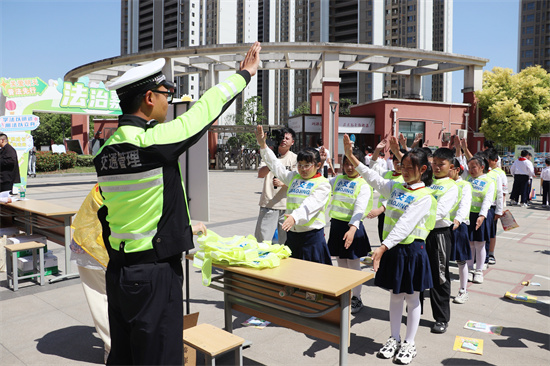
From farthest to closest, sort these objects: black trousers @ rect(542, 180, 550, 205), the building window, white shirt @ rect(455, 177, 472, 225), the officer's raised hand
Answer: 1. the building window
2. black trousers @ rect(542, 180, 550, 205)
3. white shirt @ rect(455, 177, 472, 225)
4. the officer's raised hand

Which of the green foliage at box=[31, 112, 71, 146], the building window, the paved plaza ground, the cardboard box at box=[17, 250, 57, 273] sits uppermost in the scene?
the green foliage at box=[31, 112, 71, 146]

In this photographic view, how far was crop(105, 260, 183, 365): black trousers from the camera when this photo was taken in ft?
6.55

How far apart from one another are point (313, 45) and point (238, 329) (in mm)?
23103

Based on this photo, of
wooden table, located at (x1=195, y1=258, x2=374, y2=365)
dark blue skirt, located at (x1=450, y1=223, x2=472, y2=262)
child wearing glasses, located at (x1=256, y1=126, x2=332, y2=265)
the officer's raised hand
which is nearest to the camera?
the officer's raised hand

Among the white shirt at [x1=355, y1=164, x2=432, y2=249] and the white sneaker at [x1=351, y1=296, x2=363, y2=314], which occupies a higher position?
the white shirt at [x1=355, y1=164, x2=432, y2=249]

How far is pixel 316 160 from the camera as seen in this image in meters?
4.21

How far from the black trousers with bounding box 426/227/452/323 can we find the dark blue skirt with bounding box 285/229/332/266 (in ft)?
3.92

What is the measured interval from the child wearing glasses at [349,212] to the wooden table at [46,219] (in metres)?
3.53

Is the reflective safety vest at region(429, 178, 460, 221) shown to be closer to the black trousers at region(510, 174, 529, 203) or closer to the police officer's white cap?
the police officer's white cap

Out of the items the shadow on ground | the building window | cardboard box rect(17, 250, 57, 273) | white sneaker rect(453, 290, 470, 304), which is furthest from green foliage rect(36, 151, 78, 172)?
white sneaker rect(453, 290, 470, 304)

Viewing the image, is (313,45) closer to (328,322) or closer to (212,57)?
(212,57)

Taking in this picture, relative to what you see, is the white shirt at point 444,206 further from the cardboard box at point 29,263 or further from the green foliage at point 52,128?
the green foliage at point 52,128

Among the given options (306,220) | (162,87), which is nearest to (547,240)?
(306,220)

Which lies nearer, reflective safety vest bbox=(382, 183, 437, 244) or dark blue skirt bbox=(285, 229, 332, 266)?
reflective safety vest bbox=(382, 183, 437, 244)
